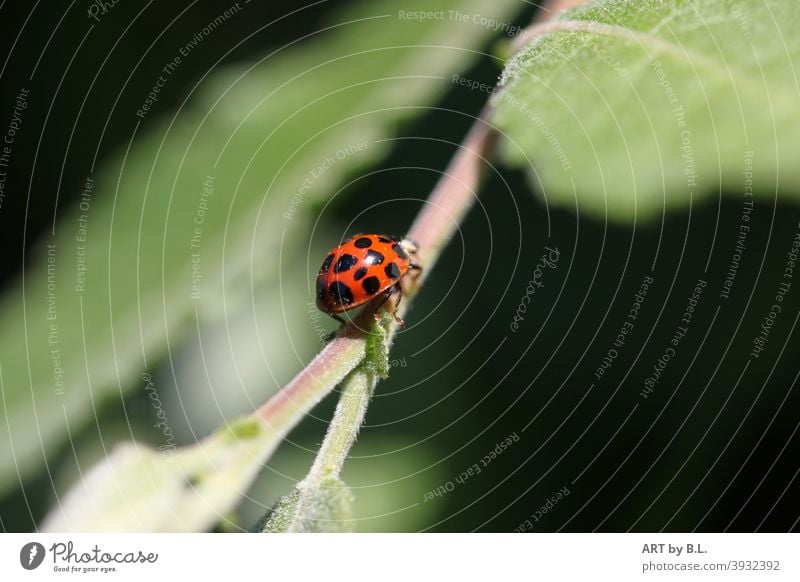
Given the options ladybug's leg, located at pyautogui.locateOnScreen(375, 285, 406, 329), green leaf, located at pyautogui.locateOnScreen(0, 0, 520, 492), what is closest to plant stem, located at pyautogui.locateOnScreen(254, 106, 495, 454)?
ladybug's leg, located at pyautogui.locateOnScreen(375, 285, 406, 329)

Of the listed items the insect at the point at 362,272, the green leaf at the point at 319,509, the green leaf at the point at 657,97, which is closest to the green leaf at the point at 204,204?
the insect at the point at 362,272

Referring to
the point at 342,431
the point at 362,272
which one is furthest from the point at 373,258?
the point at 342,431

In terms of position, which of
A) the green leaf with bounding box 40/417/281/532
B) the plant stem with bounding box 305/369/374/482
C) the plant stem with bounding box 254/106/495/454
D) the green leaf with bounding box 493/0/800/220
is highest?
the green leaf with bounding box 493/0/800/220

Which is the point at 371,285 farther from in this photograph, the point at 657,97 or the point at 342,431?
the point at 657,97

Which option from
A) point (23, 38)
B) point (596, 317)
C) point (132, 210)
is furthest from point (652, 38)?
point (23, 38)

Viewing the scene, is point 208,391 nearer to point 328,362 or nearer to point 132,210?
point 132,210

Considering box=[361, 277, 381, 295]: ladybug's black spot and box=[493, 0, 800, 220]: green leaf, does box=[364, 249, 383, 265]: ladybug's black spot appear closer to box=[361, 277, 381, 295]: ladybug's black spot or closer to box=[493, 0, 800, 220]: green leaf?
box=[361, 277, 381, 295]: ladybug's black spot

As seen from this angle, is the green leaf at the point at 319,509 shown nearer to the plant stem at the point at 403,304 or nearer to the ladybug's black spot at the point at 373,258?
the plant stem at the point at 403,304
